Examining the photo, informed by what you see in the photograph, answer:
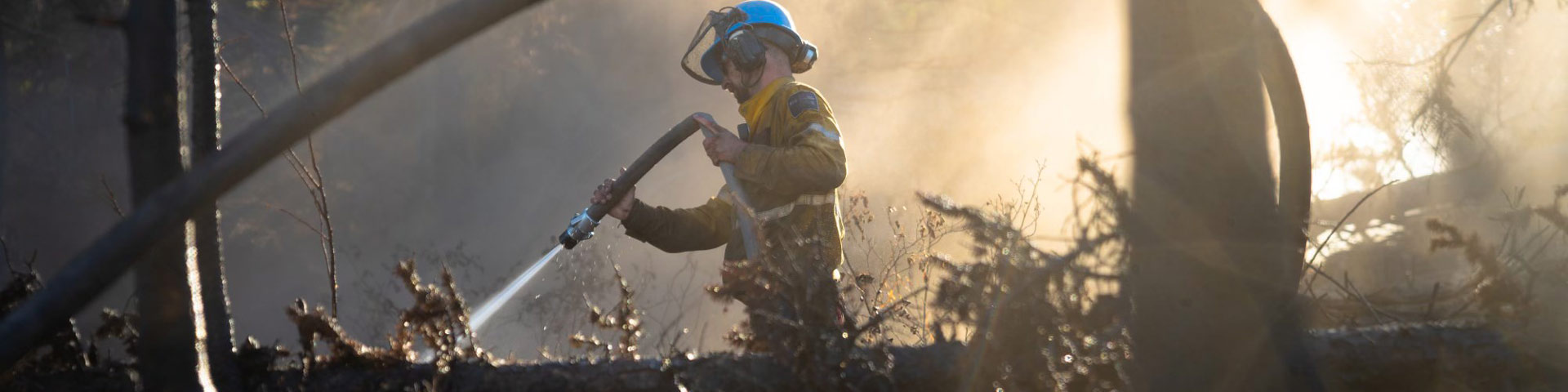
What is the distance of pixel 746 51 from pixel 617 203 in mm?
688

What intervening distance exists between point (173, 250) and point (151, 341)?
171mm

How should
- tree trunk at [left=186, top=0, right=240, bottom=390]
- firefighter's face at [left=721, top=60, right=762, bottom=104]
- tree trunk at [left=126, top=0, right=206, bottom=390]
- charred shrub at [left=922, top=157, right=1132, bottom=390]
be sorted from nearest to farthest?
tree trunk at [left=126, top=0, right=206, bottom=390] → charred shrub at [left=922, top=157, right=1132, bottom=390] → tree trunk at [left=186, top=0, right=240, bottom=390] → firefighter's face at [left=721, top=60, right=762, bottom=104]

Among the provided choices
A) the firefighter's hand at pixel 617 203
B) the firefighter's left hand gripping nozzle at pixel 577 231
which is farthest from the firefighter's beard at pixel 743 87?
the firefighter's left hand gripping nozzle at pixel 577 231

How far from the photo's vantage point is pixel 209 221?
2688mm

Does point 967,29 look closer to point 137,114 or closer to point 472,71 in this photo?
point 472,71

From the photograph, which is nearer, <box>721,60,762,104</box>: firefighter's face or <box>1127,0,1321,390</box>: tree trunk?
<box>1127,0,1321,390</box>: tree trunk

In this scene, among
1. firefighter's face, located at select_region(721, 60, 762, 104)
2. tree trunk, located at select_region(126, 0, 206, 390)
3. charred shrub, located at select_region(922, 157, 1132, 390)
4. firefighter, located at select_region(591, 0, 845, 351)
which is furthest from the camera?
firefighter's face, located at select_region(721, 60, 762, 104)

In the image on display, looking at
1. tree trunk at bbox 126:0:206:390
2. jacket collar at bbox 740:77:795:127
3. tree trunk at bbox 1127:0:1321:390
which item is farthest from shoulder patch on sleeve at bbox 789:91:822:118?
tree trunk at bbox 126:0:206:390

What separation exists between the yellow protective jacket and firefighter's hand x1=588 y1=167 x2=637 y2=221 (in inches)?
1.4

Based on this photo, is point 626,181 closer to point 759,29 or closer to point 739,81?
point 739,81

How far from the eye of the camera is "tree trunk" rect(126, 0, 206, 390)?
2.09 m

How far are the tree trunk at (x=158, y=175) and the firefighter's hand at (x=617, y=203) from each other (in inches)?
73.7

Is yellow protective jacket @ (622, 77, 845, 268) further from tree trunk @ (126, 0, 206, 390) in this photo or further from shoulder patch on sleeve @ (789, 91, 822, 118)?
A: tree trunk @ (126, 0, 206, 390)

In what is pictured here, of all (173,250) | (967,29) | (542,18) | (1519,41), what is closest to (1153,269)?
(173,250)
